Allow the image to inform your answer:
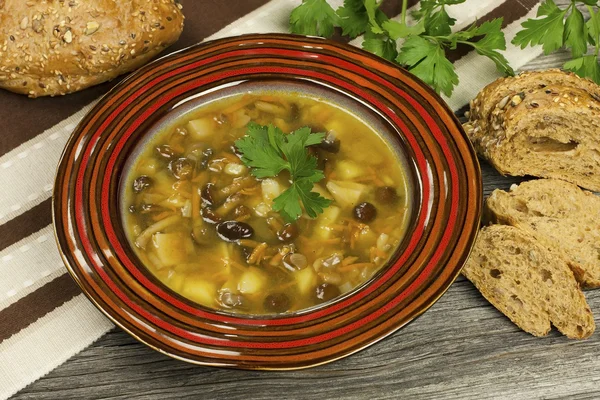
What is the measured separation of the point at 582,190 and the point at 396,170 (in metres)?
1.15

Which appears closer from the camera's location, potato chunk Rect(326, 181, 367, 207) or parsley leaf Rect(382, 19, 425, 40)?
potato chunk Rect(326, 181, 367, 207)

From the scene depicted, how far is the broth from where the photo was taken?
335 cm

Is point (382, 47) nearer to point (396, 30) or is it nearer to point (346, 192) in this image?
point (396, 30)

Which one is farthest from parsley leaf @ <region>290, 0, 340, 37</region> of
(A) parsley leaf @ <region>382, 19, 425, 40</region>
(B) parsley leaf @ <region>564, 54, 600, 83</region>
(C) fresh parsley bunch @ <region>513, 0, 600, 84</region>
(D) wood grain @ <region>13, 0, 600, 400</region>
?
(D) wood grain @ <region>13, 0, 600, 400</region>

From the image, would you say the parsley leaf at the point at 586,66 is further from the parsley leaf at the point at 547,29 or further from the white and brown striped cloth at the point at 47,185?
the white and brown striped cloth at the point at 47,185

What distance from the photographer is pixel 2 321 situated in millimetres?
3539

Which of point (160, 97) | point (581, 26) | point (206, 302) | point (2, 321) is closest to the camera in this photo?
point (206, 302)

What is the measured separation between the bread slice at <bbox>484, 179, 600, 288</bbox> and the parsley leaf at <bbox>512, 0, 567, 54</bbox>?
882mm

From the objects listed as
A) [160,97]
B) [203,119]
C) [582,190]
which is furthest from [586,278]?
[160,97]

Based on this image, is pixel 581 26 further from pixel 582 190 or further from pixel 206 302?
pixel 206 302

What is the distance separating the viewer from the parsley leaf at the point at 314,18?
4266 mm

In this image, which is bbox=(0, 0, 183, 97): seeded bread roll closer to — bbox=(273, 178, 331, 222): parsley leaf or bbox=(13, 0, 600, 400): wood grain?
bbox=(273, 178, 331, 222): parsley leaf

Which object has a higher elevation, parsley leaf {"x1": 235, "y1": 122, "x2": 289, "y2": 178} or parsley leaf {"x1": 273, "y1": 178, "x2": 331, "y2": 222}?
parsley leaf {"x1": 235, "y1": 122, "x2": 289, "y2": 178}

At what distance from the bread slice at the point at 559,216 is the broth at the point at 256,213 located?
2.08 ft
